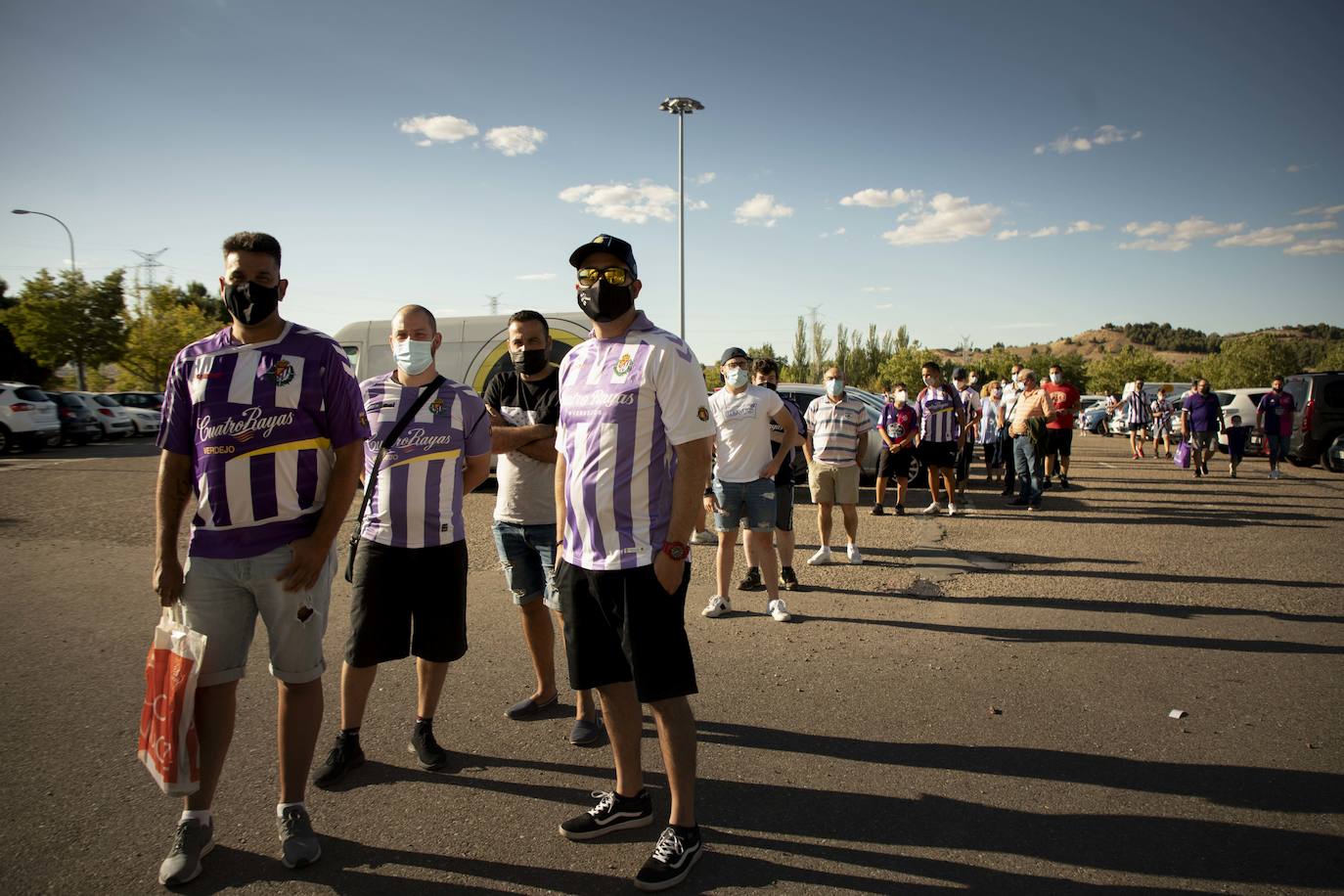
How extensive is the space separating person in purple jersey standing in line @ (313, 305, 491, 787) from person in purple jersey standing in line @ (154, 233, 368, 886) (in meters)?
0.53

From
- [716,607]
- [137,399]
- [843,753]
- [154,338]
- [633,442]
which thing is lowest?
[843,753]

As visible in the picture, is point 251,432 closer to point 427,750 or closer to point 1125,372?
point 427,750

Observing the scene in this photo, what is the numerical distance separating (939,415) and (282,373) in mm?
8986

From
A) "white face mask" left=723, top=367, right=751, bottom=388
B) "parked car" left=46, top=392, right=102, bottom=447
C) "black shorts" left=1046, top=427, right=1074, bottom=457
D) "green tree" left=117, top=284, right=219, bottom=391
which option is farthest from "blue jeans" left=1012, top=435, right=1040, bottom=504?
"green tree" left=117, top=284, right=219, bottom=391

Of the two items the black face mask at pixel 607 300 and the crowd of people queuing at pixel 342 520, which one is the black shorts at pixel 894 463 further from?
the black face mask at pixel 607 300

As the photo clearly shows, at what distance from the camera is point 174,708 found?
2721 millimetres

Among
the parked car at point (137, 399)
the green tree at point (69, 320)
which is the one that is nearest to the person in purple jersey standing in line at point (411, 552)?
the parked car at point (137, 399)

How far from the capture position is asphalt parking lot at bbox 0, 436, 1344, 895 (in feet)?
9.20

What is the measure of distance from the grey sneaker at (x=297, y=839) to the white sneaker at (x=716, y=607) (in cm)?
348

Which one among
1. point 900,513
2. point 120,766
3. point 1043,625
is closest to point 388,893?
point 120,766

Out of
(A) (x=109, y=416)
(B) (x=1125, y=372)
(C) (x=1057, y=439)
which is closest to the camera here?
(C) (x=1057, y=439)

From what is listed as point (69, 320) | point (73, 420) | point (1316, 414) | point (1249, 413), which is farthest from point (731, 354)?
point (69, 320)

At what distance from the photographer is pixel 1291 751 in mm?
3652

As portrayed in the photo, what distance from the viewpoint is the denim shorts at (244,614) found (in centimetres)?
280
